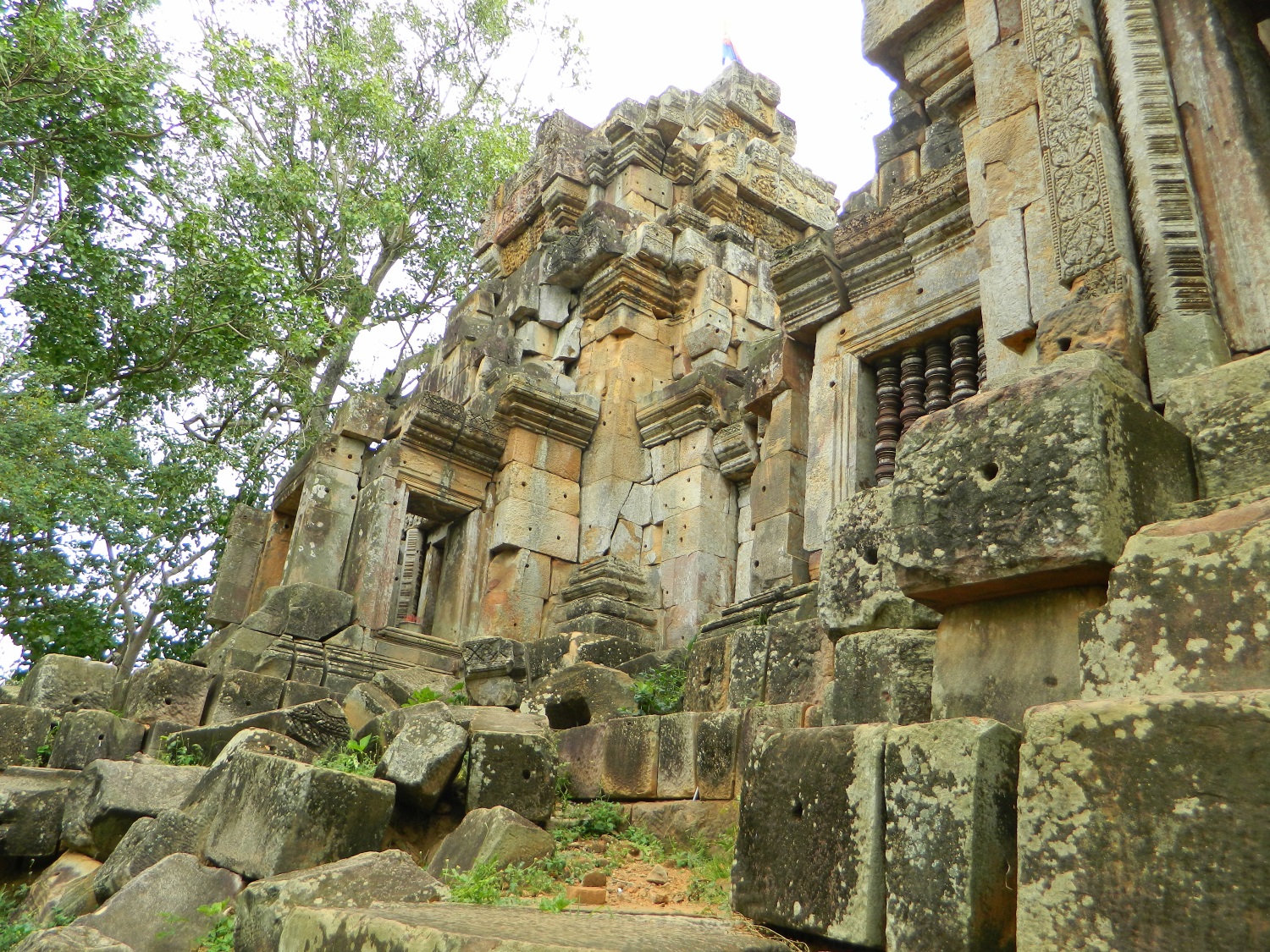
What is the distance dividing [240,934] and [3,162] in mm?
9617

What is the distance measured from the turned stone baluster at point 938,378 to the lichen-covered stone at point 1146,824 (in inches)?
180

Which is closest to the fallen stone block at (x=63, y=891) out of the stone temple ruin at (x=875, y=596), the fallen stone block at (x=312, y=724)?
the stone temple ruin at (x=875, y=596)

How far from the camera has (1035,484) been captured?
2.50 meters

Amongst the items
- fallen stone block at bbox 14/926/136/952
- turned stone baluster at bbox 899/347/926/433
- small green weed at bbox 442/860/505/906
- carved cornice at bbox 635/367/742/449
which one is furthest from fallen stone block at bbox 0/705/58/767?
turned stone baluster at bbox 899/347/926/433

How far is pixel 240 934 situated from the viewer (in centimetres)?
360

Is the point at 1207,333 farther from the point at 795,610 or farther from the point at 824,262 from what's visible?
the point at 824,262

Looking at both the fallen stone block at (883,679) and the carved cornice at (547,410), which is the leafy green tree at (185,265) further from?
the fallen stone block at (883,679)

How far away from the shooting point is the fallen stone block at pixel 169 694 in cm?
758

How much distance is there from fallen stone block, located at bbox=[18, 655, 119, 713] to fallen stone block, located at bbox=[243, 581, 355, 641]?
133 centimetres

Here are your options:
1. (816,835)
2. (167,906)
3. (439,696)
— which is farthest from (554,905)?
(439,696)

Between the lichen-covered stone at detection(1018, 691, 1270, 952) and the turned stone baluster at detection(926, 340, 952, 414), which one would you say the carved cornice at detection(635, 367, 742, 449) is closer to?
the turned stone baluster at detection(926, 340, 952, 414)

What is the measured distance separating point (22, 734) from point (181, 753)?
5.37ft

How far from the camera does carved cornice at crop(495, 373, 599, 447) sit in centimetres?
1048

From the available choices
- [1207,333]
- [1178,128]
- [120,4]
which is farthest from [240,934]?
[120,4]
